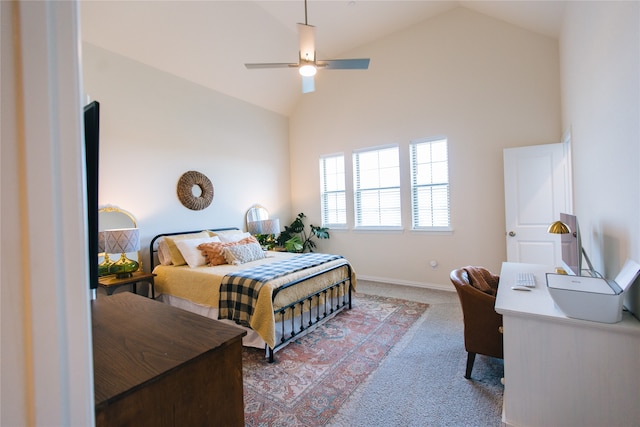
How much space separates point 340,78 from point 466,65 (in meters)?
2.09

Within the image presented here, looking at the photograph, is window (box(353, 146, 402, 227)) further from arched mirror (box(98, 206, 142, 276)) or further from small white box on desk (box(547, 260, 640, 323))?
arched mirror (box(98, 206, 142, 276))

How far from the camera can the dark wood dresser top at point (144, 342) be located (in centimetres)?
77

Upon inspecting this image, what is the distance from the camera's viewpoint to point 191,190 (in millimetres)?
4242

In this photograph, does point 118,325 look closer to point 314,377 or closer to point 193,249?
point 314,377

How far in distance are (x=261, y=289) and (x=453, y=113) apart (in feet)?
12.4

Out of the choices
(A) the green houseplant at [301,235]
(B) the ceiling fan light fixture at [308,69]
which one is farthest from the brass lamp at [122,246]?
(A) the green houseplant at [301,235]

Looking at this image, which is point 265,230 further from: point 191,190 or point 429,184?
point 429,184

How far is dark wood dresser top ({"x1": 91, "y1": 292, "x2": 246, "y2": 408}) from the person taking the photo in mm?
771

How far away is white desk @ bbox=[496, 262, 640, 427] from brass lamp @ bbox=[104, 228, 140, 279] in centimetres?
338

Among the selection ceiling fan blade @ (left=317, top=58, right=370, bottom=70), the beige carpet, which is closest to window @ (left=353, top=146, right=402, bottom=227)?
ceiling fan blade @ (left=317, top=58, right=370, bottom=70)

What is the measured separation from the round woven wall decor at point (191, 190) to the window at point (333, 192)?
7.10ft

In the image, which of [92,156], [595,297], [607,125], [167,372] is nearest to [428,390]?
[595,297]

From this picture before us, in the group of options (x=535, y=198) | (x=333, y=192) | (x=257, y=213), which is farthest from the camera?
(x=333, y=192)

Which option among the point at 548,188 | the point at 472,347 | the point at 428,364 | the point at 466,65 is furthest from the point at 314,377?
the point at 466,65
